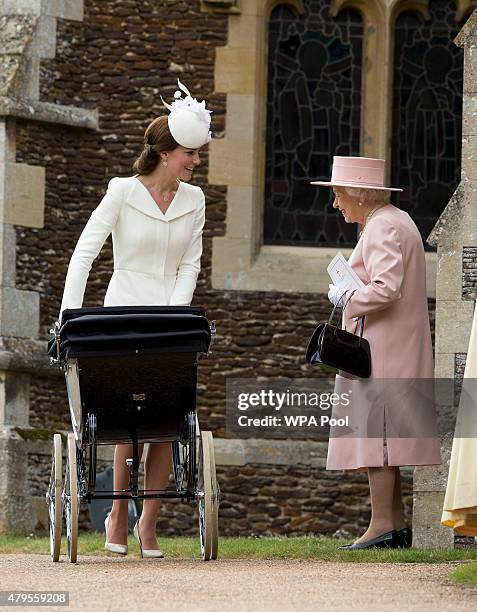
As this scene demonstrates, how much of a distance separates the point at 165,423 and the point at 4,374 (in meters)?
4.99

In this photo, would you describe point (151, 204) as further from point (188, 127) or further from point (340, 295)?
point (340, 295)

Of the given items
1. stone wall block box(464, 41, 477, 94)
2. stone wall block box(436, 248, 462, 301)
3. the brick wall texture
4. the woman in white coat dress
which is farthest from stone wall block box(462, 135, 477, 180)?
the brick wall texture

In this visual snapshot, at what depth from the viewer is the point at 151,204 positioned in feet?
27.0

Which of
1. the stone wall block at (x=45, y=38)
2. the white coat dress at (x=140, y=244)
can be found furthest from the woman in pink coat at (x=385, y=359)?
the stone wall block at (x=45, y=38)

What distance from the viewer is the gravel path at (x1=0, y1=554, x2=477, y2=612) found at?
5.96m

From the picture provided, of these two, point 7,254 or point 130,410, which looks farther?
point 7,254

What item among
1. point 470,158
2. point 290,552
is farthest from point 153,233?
point 470,158

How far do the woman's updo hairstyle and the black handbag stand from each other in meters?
1.20

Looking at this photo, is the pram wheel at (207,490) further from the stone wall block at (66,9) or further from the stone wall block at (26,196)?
the stone wall block at (66,9)

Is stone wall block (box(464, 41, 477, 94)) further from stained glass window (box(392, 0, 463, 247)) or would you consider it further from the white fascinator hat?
stained glass window (box(392, 0, 463, 247))

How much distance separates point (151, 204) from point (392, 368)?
1568 millimetres

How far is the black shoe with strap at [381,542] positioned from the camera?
8477mm

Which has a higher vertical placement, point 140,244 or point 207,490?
point 140,244

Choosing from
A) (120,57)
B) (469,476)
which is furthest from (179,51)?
(469,476)
